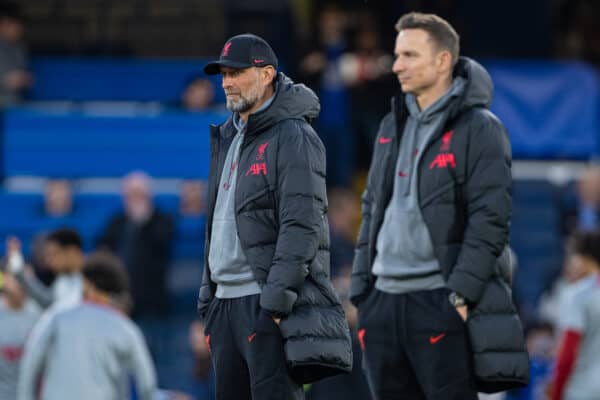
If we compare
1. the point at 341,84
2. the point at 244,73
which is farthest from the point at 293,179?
the point at 341,84

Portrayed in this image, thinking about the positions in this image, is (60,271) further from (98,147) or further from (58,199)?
(98,147)

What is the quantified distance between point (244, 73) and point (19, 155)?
357 inches

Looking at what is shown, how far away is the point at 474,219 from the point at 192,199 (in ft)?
25.6

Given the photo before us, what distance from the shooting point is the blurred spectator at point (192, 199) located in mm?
13062

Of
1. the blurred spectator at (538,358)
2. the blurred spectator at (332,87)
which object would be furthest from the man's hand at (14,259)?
the blurred spectator at (332,87)

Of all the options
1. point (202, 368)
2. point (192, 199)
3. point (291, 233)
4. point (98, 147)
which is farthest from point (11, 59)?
point (291, 233)

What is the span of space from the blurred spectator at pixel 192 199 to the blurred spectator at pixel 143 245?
23.1 inches

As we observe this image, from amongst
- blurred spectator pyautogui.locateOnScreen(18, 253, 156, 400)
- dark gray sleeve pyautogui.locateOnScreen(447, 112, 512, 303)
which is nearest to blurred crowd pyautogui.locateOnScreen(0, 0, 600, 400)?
blurred spectator pyautogui.locateOnScreen(18, 253, 156, 400)

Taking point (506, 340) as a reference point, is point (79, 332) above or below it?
below

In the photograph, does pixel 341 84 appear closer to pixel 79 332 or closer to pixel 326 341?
pixel 79 332

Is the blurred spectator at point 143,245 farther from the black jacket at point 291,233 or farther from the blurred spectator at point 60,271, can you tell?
the black jacket at point 291,233

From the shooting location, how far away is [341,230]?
11961mm

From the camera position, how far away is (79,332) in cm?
794

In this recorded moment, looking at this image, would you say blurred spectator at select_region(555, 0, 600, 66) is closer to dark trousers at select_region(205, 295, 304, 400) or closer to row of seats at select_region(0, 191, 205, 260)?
row of seats at select_region(0, 191, 205, 260)
